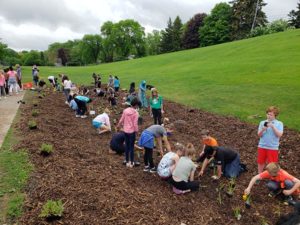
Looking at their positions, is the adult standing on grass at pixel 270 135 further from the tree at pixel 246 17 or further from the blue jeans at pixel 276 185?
the tree at pixel 246 17

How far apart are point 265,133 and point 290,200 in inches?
71.5

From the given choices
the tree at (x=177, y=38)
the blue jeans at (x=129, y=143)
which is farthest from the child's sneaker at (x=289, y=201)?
the tree at (x=177, y=38)

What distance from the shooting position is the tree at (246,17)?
227ft

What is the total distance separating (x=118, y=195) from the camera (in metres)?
6.82

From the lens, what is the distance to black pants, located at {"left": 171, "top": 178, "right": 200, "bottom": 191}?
25.5ft

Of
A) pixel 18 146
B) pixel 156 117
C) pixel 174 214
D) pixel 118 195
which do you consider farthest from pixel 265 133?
pixel 18 146

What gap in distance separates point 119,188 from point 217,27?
76564 mm

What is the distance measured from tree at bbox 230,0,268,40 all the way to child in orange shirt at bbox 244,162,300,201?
65.6m

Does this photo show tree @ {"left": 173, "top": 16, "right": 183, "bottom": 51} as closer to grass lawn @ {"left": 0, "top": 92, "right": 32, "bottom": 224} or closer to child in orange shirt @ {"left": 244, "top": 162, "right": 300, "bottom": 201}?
grass lawn @ {"left": 0, "top": 92, "right": 32, "bottom": 224}

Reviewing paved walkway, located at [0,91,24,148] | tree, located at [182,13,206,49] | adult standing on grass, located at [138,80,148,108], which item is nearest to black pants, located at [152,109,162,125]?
adult standing on grass, located at [138,80,148,108]

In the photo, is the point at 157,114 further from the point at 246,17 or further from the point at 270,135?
the point at 246,17

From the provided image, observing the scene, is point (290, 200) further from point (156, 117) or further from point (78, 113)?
point (78, 113)

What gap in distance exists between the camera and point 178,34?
284 ft

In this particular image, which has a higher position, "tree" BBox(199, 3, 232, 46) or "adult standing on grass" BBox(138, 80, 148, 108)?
"tree" BBox(199, 3, 232, 46)
